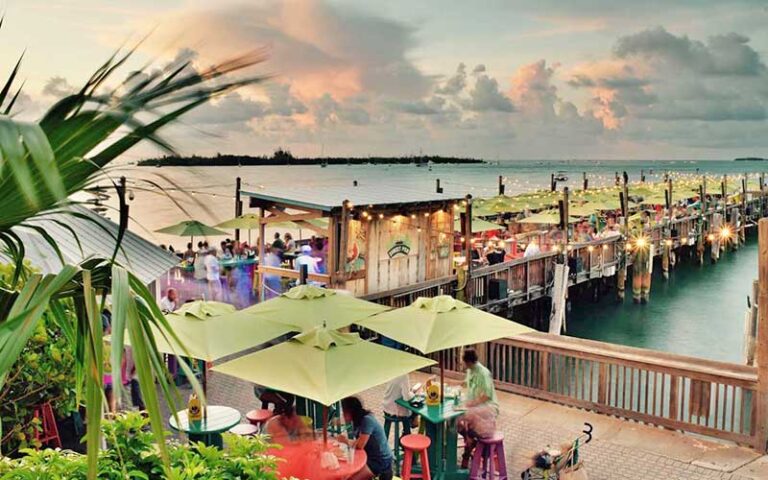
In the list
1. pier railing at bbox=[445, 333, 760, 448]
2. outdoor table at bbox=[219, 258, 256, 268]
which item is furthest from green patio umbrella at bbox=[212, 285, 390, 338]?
outdoor table at bbox=[219, 258, 256, 268]

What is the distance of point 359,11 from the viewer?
4.34 meters

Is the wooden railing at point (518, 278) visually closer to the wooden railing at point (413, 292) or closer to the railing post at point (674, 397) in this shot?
the wooden railing at point (413, 292)

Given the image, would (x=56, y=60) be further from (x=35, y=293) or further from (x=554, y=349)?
(x=554, y=349)

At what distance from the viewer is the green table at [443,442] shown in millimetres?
7578

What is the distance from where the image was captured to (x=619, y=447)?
880cm

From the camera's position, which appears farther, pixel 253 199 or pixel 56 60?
pixel 253 199

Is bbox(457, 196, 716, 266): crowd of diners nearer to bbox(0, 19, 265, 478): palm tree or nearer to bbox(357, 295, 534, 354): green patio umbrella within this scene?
bbox(357, 295, 534, 354): green patio umbrella

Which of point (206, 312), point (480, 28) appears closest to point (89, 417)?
point (206, 312)

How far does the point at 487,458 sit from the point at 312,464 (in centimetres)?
238

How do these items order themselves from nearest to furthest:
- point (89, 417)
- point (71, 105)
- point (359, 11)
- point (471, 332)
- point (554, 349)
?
point (89, 417)
point (71, 105)
point (359, 11)
point (471, 332)
point (554, 349)

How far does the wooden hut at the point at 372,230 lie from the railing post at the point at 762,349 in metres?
9.04

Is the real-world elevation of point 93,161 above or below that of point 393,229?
above

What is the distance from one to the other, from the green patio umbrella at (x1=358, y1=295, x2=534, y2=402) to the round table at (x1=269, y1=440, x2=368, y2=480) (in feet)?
6.33

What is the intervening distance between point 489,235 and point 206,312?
22.3 meters
